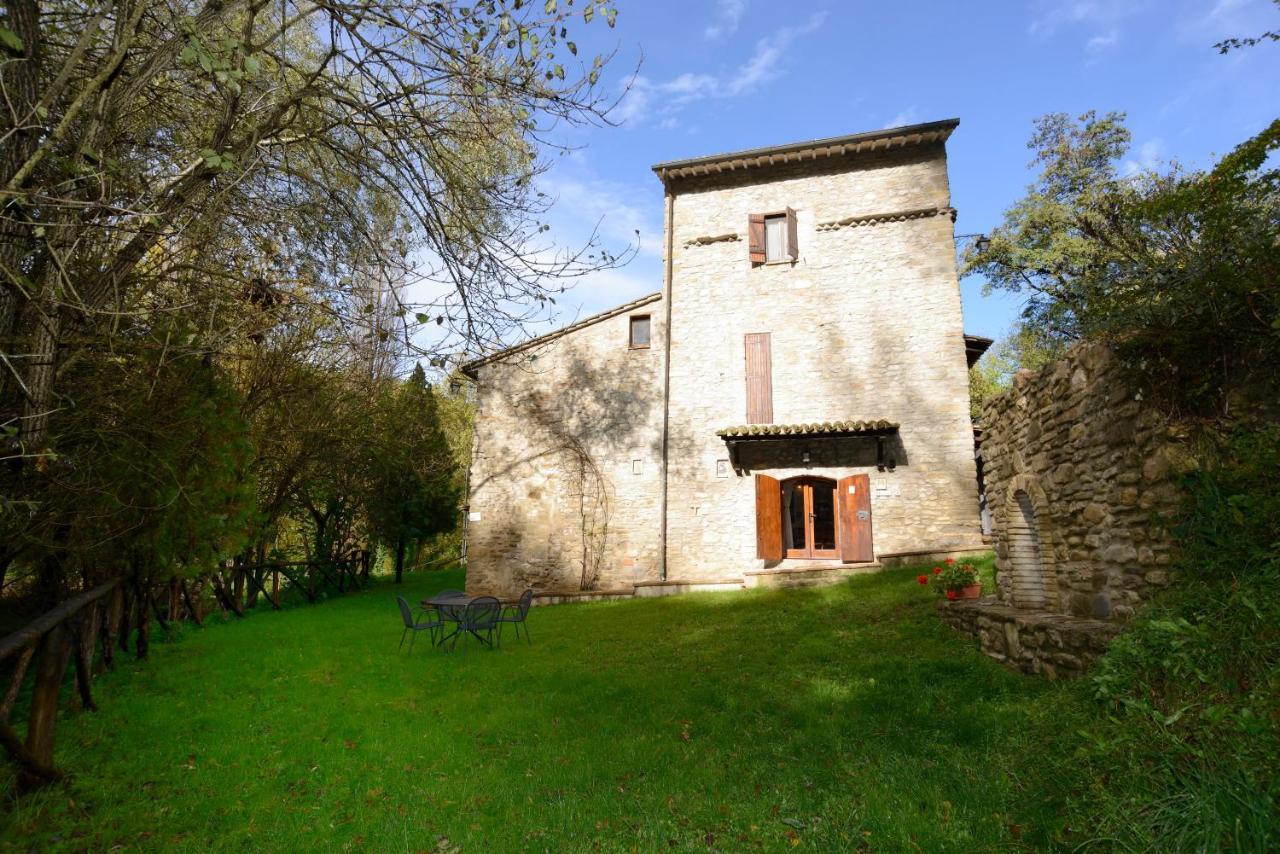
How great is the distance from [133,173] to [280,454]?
8.35 m

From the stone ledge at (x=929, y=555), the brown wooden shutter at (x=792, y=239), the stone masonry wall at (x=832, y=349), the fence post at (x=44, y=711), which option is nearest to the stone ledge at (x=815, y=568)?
the stone ledge at (x=929, y=555)

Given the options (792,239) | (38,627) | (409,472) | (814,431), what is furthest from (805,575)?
(38,627)

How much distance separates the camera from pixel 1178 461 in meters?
3.91

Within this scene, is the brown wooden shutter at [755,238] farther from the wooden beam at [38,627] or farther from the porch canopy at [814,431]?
the wooden beam at [38,627]

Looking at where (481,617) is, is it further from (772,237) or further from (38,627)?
(772,237)

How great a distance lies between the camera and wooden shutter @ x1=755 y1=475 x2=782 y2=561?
12617mm

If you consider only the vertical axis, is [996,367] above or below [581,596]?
above

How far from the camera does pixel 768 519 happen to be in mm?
12750

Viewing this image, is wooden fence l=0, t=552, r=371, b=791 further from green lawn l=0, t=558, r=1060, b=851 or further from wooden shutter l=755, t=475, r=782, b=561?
wooden shutter l=755, t=475, r=782, b=561

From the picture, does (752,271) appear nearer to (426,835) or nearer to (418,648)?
(418,648)

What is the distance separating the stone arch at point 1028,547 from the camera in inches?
222

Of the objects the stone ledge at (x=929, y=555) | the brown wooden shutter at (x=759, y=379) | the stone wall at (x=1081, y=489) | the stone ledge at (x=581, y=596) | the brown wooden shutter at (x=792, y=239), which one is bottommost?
the stone ledge at (x=581, y=596)

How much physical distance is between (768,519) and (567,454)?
4.72m

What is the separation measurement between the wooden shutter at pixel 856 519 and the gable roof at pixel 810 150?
708 cm
